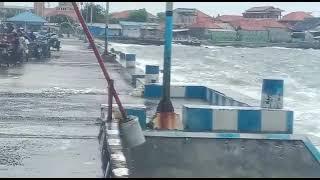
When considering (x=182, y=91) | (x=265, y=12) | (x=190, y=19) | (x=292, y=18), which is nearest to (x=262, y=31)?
(x=292, y=18)

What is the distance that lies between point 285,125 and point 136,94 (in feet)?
21.1

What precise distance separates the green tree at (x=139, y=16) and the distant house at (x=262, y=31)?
2046cm

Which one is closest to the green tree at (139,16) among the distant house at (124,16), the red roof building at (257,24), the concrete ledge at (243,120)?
the distant house at (124,16)

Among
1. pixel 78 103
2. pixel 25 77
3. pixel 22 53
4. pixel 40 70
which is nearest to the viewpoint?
pixel 78 103

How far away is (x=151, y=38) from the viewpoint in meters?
107

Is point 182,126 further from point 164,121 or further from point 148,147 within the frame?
point 148,147

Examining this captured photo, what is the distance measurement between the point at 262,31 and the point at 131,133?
10479 cm

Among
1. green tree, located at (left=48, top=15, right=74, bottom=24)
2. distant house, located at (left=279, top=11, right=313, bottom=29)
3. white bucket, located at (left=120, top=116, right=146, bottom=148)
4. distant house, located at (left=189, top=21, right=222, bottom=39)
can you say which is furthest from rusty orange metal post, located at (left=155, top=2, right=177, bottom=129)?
distant house, located at (left=279, top=11, right=313, bottom=29)

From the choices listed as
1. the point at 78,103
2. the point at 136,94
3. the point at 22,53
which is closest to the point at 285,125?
the point at 78,103

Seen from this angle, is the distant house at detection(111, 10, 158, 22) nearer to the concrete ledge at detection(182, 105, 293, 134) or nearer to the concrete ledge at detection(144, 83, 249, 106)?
the concrete ledge at detection(144, 83, 249, 106)

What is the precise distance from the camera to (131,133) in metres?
6.80

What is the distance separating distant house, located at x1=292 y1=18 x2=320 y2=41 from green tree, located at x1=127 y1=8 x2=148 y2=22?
29.1 m

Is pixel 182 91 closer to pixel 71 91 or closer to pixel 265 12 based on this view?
pixel 71 91

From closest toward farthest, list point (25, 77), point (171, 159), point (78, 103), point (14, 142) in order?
point (171, 159)
point (14, 142)
point (78, 103)
point (25, 77)
